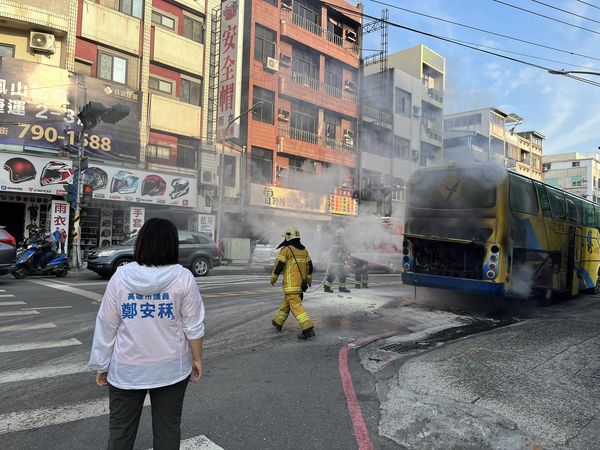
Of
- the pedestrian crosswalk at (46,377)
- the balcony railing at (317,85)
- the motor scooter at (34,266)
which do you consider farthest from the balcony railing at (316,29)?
the pedestrian crosswalk at (46,377)

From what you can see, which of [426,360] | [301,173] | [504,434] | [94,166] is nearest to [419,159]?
[301,173]

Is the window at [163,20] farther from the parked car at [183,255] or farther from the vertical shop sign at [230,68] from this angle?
the parked car at [183,255]

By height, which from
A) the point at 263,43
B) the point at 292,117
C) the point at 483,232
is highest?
the point at 263,43

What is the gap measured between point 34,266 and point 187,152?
9916 millimetres

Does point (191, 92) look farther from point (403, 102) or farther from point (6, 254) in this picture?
point (403, 102)

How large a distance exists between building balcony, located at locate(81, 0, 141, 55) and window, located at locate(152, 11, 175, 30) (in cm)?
106

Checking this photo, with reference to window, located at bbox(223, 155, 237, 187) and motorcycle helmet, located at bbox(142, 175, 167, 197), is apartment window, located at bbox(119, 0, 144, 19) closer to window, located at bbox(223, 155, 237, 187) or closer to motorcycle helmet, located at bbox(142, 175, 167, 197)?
motorcycle helmet, located at bbox(142, 175, 167, 197)

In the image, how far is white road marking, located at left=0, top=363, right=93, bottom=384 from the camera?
4.41 metres

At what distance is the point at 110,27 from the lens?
60.2 ft

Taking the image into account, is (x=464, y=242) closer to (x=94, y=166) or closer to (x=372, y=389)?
(x=372, y=389)

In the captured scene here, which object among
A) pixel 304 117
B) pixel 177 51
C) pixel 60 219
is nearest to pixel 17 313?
pixel 60 219

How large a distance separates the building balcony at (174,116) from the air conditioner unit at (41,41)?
13.9 ft

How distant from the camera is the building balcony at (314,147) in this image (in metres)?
24.0

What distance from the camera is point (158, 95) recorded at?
788 inches
